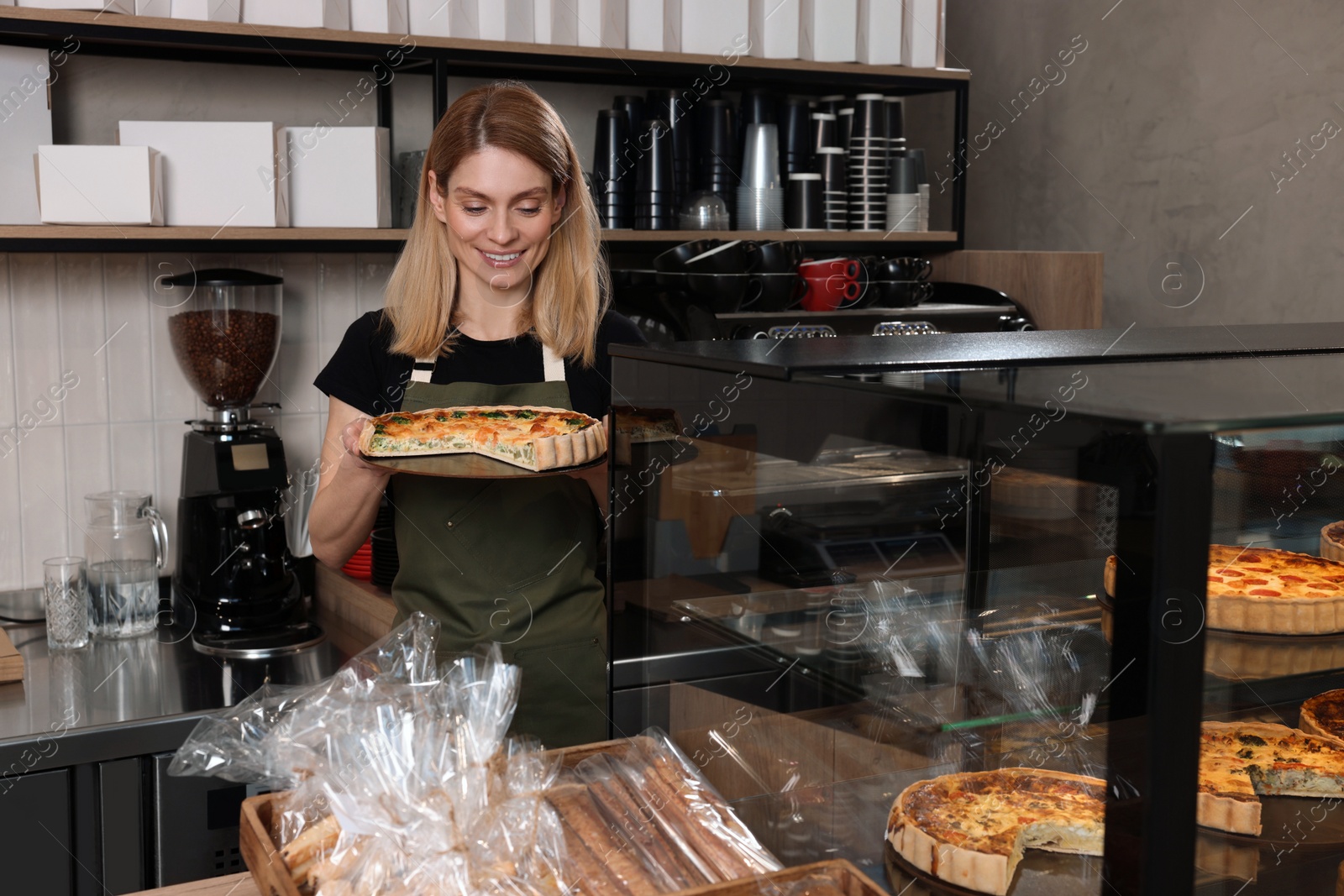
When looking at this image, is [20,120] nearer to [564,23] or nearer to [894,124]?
[564,23]

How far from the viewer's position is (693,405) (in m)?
0.90

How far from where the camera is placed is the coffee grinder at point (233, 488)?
2305 mm

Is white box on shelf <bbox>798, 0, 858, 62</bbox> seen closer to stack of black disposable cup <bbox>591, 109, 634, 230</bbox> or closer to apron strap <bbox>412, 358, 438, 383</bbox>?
stack of black disposable cup <bbox>591, 109, 634, 230</bbox>

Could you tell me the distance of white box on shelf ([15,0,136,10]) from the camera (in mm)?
2113

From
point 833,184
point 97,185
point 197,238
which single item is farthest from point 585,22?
point 97,185

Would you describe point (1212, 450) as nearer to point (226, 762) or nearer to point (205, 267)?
point (226, 762)

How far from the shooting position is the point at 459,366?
6.29 feet

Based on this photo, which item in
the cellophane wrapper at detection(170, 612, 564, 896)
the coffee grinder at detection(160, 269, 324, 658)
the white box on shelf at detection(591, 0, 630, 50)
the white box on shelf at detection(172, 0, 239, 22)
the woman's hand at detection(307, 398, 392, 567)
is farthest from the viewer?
the white box on shelf at detection(591, 0, 630, 50)

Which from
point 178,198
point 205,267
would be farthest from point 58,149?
point 205,267

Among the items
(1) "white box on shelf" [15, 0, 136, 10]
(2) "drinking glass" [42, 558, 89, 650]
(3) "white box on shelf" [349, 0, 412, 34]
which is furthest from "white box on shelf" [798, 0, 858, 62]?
(2) "drinking glass" [42, 558, 89, 650]

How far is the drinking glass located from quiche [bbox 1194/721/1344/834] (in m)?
2.07

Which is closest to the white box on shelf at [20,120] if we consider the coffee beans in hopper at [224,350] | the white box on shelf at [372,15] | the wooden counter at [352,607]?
the coffee beans in hopper at [224,350]

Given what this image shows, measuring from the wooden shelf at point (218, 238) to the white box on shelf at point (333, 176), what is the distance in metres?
0.03

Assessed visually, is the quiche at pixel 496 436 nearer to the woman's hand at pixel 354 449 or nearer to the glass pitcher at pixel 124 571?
the woman's hand at pixel 354 449
